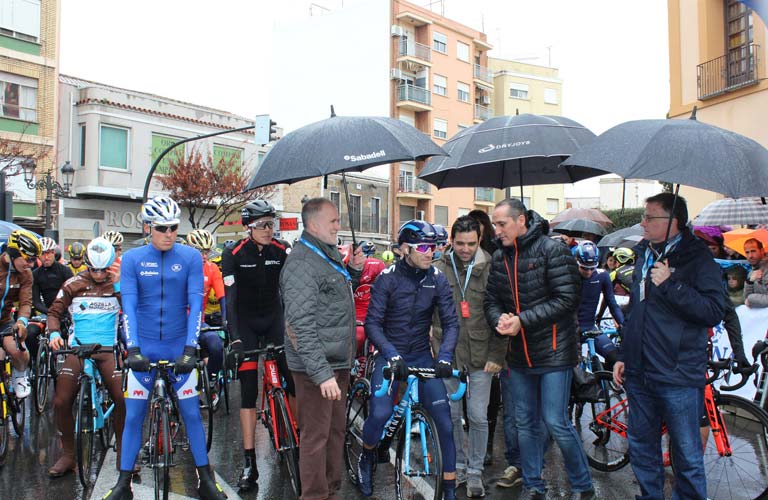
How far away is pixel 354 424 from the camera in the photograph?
6.04 metres

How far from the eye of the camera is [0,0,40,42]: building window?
2695cm

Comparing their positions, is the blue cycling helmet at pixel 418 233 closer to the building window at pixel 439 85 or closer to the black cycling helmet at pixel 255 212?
the black cycling helmet at pixel 255 212

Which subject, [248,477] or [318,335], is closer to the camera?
[318,335]

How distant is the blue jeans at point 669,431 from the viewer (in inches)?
172

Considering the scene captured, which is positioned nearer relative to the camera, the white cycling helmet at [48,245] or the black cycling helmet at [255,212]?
the black cycling helmet at [255,212]

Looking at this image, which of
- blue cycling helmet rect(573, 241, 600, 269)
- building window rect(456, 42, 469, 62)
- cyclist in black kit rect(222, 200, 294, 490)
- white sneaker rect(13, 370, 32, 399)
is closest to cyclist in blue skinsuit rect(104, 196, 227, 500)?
cyclist in black kit rect(222, 200, 294, 490)

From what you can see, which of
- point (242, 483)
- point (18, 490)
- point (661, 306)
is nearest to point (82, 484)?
point (18, 490)

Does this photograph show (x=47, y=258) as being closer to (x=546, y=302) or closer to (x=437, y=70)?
(x=546, y=302)

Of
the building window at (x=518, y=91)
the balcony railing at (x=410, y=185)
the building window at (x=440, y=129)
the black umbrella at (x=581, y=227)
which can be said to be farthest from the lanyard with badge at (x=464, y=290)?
the building window at (x=518, y=91)

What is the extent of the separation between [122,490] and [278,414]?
4.34 ft

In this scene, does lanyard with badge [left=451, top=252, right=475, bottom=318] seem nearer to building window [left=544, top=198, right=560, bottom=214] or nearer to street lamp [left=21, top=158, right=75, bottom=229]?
street lamp [left=21, top=158, right=75, bottom=229]

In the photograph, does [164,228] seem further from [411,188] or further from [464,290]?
[411,188]

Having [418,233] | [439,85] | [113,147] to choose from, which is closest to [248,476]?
[418,233]

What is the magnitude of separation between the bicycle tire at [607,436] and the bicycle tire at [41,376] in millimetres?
6792
